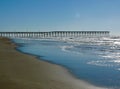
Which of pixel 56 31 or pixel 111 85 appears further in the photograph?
pixel 56 31

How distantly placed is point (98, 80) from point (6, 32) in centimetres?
16611

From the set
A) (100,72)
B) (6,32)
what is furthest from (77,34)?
(100,72)

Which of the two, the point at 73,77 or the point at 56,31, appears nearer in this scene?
the point at 73,77

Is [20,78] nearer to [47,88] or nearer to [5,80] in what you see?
[5,80]

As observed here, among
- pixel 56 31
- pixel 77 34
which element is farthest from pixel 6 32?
pixel 77 34

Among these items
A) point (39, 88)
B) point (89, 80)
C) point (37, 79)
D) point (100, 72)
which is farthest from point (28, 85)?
point (100, 72)

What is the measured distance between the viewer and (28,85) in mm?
8969

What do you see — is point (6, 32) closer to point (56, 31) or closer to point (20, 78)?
point (56, 31)

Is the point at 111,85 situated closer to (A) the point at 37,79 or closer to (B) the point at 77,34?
(A) the point at 37,79

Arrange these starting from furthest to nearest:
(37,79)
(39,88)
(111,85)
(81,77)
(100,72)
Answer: (100,72) < (81,77) < (37,79) < (111,85) < (39,88)

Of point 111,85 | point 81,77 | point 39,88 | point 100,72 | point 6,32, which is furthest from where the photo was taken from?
point 6,32

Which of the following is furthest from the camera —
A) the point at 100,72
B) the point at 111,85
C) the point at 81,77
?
the point at 100,72

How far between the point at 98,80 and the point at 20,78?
320 centimetres

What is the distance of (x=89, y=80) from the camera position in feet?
34.7
